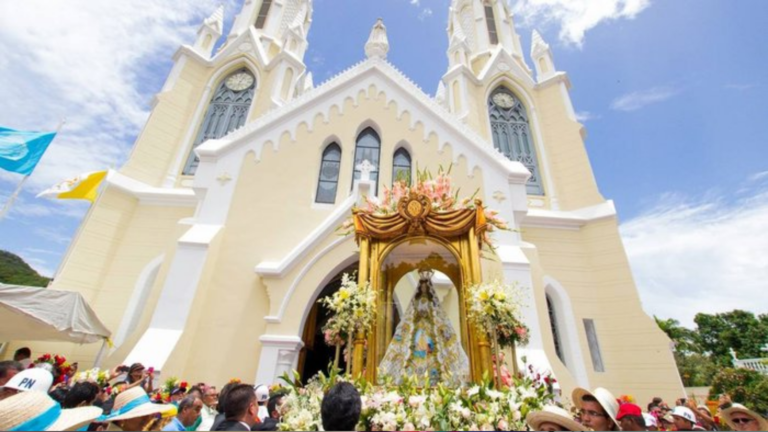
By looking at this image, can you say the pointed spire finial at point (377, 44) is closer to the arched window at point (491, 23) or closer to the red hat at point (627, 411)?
the arched window at point (491, 23)

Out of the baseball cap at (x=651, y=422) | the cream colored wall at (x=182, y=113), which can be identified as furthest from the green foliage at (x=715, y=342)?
the cream colored wall at (x=182, y=113)

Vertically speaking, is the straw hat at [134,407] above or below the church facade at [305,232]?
below

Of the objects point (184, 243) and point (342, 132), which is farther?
point (342, 132)

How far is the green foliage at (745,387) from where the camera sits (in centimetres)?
1543

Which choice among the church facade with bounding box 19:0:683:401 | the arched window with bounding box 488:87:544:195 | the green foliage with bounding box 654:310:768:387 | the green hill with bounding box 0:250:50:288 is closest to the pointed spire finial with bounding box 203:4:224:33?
the church facade with bounding box 19:0:683:401

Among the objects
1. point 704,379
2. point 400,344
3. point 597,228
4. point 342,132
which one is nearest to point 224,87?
point 342,132

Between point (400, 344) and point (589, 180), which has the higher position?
point (589, 180)

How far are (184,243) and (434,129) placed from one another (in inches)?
297

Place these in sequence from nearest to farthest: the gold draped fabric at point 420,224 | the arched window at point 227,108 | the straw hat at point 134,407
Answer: the straw hat at point 134,407 → the gold draped fabric at point 420,224 → the arched window at point 227,108

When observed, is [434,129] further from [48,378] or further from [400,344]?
[48,378]

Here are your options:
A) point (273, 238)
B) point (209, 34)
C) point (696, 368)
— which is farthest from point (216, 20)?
point (696, 368)

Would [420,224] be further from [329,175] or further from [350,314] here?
[329,175]

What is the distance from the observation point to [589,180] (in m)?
12.1

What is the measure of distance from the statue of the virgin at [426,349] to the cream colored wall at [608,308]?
3.61m
